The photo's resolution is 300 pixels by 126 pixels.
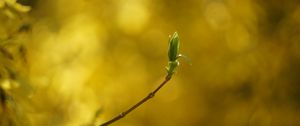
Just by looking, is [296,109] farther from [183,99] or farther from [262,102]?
[183,99]

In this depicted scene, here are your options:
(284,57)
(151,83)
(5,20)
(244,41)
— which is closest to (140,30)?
(151,83)

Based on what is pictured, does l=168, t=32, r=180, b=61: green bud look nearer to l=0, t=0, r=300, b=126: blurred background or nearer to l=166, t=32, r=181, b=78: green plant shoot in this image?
l=166, t=32, r=181, b=78: green plant shoot

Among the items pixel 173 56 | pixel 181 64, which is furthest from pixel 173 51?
pixel 181 64

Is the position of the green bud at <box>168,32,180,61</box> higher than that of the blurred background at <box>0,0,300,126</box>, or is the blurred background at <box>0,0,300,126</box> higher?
the green bud at <box>168,32,180,61</box>

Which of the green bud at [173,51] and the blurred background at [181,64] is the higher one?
the green bud at [173,51]

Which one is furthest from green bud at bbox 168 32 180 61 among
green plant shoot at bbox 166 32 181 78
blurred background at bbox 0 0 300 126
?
blurred background at bbox 0 0 300 126

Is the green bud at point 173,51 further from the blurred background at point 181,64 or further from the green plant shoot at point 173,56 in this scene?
the blurred background at point 181,64

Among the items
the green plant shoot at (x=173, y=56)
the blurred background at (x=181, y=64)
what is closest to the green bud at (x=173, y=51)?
the green plant shoot at (x=173, y=56)

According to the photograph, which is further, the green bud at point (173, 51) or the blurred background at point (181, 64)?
the blurred background at point (181, 64)
